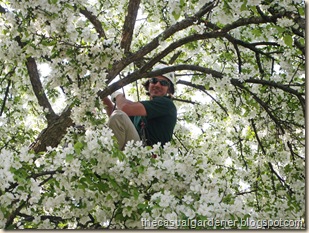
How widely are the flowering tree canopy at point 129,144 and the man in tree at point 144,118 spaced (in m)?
0.26

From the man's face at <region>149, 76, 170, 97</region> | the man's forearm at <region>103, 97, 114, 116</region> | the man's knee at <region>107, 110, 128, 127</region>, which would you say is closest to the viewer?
the man's knee at <region>107, 110, 128, 127</region>

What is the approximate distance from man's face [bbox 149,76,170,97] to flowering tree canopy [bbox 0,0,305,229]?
15 cm

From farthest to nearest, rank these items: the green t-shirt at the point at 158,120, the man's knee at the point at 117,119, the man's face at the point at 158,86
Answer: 1. the man's face at the point at 158,86
2. the green t-shirt at the point at 158,120
3. the man's knee at the point at 117,119

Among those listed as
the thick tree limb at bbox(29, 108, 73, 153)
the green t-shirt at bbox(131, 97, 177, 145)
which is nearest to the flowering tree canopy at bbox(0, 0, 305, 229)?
the thick tree limb at bbox(29, 108, 73, 153)

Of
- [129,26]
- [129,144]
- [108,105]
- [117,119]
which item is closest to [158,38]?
[129,26]

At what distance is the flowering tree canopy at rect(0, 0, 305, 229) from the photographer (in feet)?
12.0

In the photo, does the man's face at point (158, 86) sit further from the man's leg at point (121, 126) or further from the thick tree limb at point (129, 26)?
the man's leg at point (121, 126)

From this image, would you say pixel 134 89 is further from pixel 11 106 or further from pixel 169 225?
pixel 169 225

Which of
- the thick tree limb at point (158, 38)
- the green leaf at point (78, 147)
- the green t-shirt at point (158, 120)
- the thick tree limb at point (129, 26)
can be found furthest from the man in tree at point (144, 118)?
the green leaf at point (78, 147)

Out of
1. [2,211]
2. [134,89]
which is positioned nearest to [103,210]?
[2,211]

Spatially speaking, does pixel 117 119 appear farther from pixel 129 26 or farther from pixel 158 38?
pixel 129 26

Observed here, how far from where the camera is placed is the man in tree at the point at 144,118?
5160 millimetres

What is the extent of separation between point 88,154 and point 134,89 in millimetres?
6117

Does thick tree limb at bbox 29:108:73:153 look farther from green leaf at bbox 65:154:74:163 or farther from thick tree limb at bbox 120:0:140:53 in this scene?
green leaf at bbox 65:154:74:163
